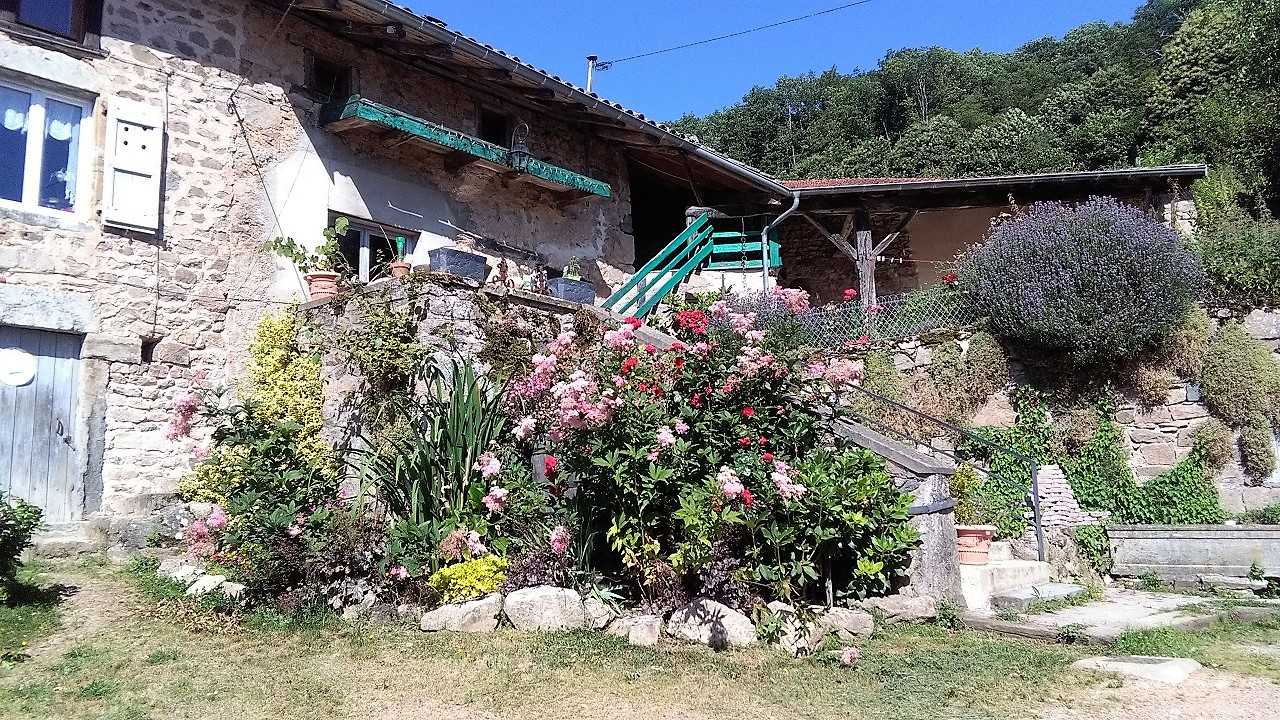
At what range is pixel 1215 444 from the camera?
30.2 ft

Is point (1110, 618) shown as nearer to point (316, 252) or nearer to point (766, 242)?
point (316, 252)

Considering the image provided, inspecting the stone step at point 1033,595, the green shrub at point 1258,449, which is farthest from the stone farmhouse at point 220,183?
the stone step at point 1033,595

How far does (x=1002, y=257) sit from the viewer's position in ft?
33.1

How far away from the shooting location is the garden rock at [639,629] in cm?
483

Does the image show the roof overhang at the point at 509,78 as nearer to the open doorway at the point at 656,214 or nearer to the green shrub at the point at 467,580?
the open doorway at the point at 656,214

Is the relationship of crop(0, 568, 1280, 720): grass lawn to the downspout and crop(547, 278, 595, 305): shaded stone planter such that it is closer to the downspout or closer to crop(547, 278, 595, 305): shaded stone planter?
crop(547, 278, 595, 305): shaded stone planter

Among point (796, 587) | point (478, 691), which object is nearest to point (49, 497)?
point (478, 691)

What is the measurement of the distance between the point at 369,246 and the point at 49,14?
3603mm

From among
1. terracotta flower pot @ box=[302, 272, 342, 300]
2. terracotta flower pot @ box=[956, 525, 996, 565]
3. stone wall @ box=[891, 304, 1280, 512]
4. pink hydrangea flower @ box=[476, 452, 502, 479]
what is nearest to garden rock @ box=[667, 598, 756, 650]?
pink hydrangea flower @ box=[476, 452, 502, 479]

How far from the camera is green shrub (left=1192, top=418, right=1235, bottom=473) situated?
9188 mm

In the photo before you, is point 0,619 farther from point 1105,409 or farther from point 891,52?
point 891,52

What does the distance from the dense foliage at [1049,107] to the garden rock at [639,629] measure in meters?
14.5

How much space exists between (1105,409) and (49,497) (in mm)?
10549

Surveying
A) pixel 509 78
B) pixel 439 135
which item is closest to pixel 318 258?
pixel 439 135
